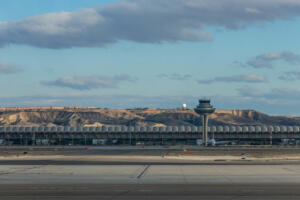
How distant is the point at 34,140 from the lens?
19475cm

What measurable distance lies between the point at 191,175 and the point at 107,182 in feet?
32.5

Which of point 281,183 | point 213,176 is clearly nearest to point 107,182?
point 213,176
